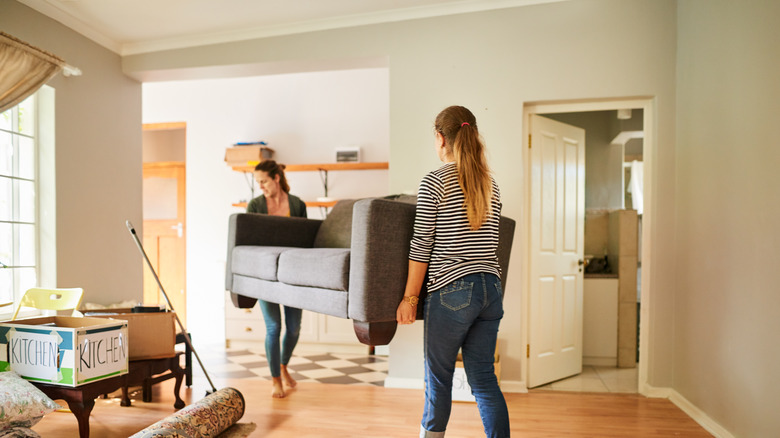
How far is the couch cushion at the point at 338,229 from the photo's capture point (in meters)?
2.90

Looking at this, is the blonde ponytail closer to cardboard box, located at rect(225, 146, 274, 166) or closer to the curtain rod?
the curtain rod

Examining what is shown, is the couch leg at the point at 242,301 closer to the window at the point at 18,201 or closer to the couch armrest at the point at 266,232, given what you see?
the couch armrest at the point at 266,232

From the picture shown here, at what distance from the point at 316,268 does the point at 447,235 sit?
0.62m

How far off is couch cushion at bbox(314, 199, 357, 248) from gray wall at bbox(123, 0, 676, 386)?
0.62m

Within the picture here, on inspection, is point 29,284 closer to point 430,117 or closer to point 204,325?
point 204,325

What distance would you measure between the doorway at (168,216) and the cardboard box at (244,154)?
0.89 m

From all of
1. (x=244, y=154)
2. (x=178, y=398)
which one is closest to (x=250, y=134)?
(x=244, y=154)

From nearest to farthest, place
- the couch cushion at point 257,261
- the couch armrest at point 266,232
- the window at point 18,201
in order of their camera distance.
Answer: the couch cushion at point 257,261 → the couch armrest at point 266,232 → the window at point 18,201

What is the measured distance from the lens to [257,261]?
2.52 metres

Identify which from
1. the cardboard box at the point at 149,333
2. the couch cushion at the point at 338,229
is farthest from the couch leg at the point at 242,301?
the couch cushion at the point at 338,229

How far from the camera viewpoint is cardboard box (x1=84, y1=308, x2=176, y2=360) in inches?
104

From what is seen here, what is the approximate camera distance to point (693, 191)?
116 inches

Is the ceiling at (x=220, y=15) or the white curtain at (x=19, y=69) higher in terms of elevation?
the ceiling at (x=220, y=15)

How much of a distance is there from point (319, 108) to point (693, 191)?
3.55 meters
